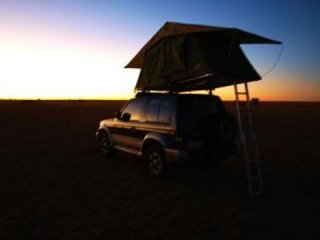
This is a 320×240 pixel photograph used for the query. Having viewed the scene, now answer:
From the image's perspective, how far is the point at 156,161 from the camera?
316 inches

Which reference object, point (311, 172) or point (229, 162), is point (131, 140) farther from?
point (311, 172)

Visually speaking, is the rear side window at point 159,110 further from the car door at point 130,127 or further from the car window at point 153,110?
the car door at point 130,127

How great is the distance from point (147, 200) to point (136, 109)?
10.2ft

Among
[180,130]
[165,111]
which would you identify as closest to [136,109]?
[165,111]

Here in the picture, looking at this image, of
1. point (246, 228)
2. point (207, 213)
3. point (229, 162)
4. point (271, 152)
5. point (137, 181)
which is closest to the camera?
point (246, 228)

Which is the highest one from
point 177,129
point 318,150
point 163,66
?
point 163,66

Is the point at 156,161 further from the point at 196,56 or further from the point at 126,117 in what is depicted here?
the point at 196,56

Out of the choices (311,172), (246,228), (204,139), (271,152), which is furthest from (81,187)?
(271,152)

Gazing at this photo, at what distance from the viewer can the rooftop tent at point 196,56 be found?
6.97m

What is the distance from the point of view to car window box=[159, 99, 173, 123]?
301 inches

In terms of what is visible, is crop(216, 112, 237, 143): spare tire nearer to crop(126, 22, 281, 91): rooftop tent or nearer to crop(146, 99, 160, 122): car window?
crop(126, 22, 281, 91): rooftop tent

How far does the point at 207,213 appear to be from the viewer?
5949 mm

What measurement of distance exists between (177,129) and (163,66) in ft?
5.43

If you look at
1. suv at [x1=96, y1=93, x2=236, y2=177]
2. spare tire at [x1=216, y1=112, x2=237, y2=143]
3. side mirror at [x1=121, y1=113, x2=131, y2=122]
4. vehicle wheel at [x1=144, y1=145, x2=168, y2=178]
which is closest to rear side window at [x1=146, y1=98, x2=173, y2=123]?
suv at [x1=96, y1=93, x2=236, y2=177]
